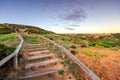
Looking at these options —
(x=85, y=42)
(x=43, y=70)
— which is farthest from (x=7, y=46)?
(x=85, y=42)

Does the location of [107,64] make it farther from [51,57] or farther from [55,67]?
[51,57]

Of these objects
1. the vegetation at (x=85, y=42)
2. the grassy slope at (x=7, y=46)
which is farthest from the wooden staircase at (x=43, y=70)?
the vegetation at (x=85, y=42)

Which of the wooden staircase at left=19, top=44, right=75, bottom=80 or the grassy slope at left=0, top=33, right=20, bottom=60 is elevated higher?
the grassy slope at left=0, top=33, right=20, bottom=60

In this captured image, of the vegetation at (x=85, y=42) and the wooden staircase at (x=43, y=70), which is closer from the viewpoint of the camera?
the wooden staircase at (x=43, y=70)

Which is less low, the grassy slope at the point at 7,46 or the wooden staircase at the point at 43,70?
the grassy slope at the point at 7,46

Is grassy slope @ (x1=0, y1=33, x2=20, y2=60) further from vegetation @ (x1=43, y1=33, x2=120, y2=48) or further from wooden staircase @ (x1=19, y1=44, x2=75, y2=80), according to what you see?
vegetation @ (x1=43, y1=33, x2=120, y2=48)

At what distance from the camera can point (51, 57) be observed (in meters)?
10.8

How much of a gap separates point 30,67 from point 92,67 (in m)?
3.40

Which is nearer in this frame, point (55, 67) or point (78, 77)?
point (78, 77)

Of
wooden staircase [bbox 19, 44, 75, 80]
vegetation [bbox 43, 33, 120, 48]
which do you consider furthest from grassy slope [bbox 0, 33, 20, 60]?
vegetation [bbox 43, 33, 120, 48]

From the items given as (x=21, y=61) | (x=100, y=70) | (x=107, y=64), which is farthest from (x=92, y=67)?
(x=21, y=61)

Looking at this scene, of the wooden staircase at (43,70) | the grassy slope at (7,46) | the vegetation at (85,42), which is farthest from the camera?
the vegetation at (85,42)

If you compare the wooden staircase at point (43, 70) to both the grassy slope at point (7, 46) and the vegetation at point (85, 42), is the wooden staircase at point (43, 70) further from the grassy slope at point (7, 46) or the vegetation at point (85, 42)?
the vegetation at point (85, 42)

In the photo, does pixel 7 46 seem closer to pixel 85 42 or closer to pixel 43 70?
pixel 43 70
